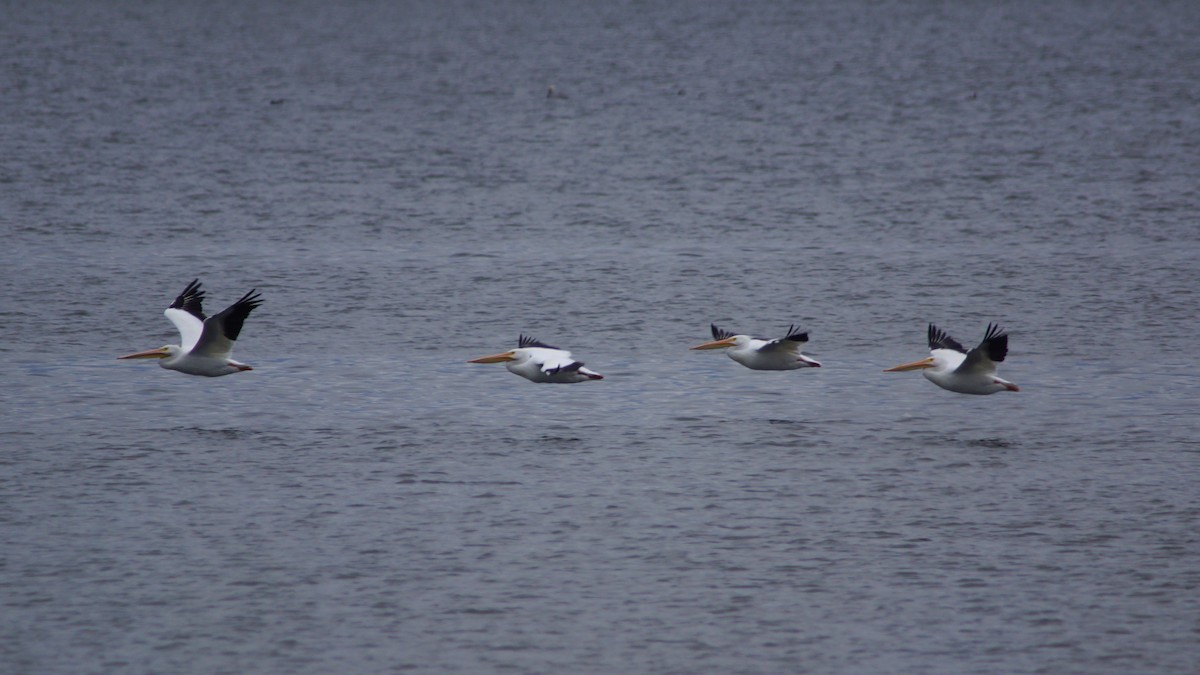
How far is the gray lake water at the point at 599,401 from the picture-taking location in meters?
9.17

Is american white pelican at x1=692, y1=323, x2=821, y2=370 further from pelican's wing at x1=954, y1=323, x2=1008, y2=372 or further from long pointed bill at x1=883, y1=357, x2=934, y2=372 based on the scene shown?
pelican's wing at x1=954, y1=323, x2=1008, y2=372

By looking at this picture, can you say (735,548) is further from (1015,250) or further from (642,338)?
(1015,250)

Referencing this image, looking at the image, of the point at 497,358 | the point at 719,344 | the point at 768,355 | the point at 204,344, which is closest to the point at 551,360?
the point at 497,358

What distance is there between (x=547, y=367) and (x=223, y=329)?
2.79m

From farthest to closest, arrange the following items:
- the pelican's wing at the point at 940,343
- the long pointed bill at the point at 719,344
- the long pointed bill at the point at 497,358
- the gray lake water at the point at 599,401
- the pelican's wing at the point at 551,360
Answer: the long pointed bill at the point at 719,344 < the long pointed bill at the point at 497,358 < the pelican's wing at the point at 940,343 < the pelican's wing at the point at 551,360 < the gray lake water at the point at 599,401

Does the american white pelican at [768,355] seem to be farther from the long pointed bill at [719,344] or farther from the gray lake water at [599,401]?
the gray lake water at [599,401]

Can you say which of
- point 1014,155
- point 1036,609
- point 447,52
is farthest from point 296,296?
point 447,52

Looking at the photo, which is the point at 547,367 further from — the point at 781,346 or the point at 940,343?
the point at 940,343

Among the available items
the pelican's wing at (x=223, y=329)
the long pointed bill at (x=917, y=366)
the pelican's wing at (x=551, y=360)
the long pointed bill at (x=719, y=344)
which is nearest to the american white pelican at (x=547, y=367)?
the pelican's wing at (x=551, y=360)

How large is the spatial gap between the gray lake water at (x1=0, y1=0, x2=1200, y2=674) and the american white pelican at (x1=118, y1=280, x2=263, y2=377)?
39 centimetres

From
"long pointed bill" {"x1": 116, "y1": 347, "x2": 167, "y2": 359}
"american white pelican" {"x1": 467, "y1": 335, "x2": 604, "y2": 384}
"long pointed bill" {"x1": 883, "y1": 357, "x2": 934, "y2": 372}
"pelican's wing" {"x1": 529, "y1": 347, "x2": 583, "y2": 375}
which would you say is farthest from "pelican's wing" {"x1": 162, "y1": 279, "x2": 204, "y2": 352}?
"long pointed bill" {"x1": 883, "y1": 357, "x2": 934, "y2": 372}

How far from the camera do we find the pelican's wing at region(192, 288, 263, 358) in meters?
13.1

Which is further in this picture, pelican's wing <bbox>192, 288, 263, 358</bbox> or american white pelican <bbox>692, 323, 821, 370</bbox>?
american white pelican <bbox>692, 323, 821, 370</bbox>

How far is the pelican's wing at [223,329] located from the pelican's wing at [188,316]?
0.86 ft
